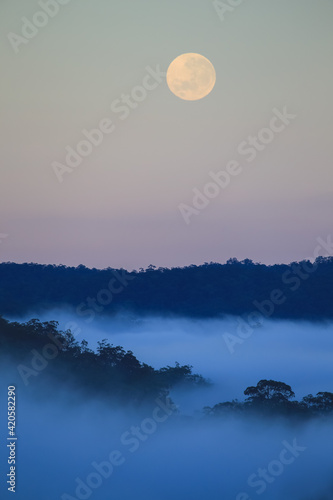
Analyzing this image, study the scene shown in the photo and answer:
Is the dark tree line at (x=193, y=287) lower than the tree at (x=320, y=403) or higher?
higher

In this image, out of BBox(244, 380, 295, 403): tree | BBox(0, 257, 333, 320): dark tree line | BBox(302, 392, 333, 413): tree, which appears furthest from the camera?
BBox(0, 257, 333, 320): dark tree line

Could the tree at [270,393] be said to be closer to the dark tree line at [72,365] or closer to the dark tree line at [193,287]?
the dark tree line at [72,365]

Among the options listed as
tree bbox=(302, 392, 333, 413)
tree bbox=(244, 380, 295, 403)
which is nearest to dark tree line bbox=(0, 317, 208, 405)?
tree bbox=(244, 380, 295, 403)

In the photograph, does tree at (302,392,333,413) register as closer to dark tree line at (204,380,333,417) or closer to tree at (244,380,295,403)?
dark tree line at (204,380,333,417)

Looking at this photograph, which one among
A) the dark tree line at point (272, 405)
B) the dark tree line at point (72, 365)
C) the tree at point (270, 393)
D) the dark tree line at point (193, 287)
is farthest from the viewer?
the dark tree line at point (193, 287)

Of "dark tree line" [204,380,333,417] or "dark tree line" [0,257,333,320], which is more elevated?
"dark tree line" [0,257,333,320]

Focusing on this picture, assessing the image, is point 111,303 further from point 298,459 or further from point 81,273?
point 298,459

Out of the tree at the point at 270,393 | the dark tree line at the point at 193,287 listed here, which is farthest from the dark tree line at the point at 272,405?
the dark tree line at the point at 193,287

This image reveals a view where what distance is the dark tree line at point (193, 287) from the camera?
12662cm

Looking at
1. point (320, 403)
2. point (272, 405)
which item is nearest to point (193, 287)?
point (320, 403)

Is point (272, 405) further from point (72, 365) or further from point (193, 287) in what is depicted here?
point (193, 287)

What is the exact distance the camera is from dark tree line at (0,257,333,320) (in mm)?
126625

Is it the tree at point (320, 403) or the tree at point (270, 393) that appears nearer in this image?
the tree at point (270, 393)

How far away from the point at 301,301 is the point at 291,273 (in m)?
7.79
